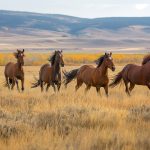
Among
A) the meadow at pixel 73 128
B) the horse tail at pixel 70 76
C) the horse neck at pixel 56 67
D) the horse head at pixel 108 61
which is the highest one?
the horse head at pixel 108 61

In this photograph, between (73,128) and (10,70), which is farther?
(10,70)

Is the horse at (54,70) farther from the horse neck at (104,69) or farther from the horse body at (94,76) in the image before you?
the horse neck at (104,69)

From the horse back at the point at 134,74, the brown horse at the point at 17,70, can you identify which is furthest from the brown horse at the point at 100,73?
the brown horse at the point at 17,70

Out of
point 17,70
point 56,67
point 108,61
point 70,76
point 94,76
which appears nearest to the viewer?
point 108,61

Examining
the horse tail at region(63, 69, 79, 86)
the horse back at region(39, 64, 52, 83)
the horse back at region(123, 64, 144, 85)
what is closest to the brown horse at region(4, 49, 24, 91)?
the horse back at region(39, 64, 52, 83)

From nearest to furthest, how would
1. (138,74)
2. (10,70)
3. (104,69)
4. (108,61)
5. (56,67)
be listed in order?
(108,61) < (104,69) < (138,74) < (56,67) < (10,70)

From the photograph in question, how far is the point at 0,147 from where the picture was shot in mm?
7262

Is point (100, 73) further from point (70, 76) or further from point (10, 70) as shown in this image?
point (10, 70)

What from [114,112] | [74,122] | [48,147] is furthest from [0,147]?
[114,112]

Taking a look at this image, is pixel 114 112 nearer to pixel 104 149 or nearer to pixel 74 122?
pixel 74 122

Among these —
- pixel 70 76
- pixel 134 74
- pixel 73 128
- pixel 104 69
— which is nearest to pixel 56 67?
pixel 70 76

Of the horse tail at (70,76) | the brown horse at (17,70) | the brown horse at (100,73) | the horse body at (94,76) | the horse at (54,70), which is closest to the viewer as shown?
the brown horse at (100,73)

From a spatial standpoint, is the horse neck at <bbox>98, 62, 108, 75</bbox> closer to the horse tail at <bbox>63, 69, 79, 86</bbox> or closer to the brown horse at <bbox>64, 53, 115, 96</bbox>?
the brown horse at <bbox>64, 53, 115, 96</bbox>

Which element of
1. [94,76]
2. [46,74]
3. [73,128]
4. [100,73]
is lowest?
[46,74]
